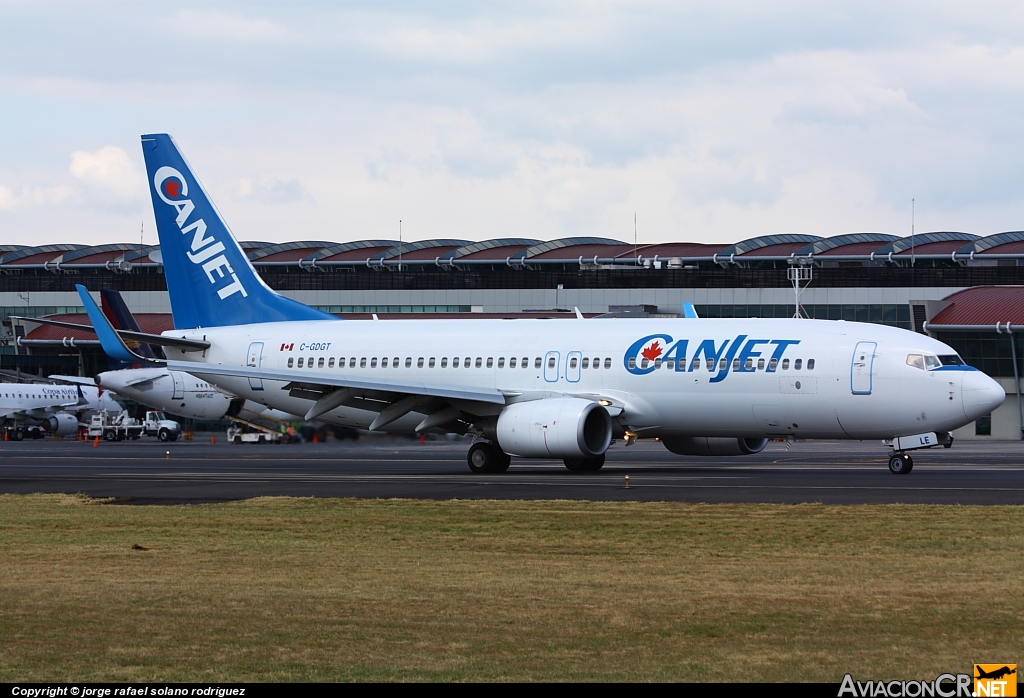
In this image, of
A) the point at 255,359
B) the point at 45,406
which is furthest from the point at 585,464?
the point at 45,406

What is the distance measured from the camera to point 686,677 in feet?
30.3

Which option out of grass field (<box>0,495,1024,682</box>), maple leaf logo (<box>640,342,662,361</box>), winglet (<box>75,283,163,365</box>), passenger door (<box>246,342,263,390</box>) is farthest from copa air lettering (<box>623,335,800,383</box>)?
winglet (<box>75,283,163,365</box>)

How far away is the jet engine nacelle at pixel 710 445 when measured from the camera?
118ft

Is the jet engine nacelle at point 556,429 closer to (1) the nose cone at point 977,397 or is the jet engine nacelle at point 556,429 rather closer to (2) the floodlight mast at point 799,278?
(1) the nose cone at point 977,397

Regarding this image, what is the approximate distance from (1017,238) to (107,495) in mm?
79783

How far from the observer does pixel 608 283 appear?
285 ft

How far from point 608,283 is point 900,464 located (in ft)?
183

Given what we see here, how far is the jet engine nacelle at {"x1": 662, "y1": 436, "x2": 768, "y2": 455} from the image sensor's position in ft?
118

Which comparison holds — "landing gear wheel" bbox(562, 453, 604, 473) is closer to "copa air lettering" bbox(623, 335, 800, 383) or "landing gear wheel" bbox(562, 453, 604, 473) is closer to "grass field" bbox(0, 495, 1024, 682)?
"copa air lettering" bbox(623, 335, 800, 383)

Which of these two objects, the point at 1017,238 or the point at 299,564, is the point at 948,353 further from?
the point at 1017,238

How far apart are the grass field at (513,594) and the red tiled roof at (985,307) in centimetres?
5226

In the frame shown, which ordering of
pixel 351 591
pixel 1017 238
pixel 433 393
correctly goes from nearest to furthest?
pixel 351 591, pixel 433 393, pixel 1017 238

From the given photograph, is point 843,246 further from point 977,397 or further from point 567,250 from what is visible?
point 977,397

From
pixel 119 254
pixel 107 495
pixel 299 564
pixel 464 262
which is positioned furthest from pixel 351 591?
pixel 119 254
